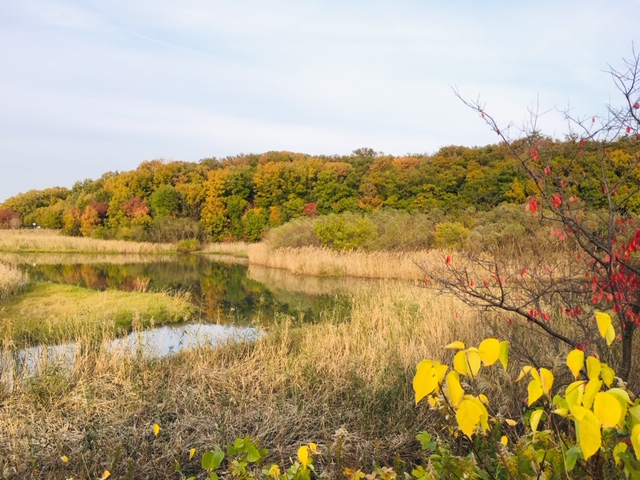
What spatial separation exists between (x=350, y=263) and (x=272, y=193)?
739 inches

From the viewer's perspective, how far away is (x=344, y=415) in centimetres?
351

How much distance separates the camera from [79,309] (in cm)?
945

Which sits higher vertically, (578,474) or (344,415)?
(578,474)

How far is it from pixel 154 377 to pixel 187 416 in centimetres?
103

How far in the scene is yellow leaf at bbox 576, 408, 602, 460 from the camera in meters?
0.74

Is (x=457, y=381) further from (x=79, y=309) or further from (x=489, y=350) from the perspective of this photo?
(x=79, y=309)

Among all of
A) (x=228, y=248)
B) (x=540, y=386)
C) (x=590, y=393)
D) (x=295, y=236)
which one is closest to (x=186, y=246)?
(x=228, y=248)

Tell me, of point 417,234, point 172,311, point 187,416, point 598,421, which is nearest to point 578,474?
point 598,421

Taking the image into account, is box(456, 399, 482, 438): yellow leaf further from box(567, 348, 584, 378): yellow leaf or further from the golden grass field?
the golden grass field

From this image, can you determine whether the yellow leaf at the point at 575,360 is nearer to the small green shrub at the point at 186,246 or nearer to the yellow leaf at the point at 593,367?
the yellow leaf at the point at 593,367

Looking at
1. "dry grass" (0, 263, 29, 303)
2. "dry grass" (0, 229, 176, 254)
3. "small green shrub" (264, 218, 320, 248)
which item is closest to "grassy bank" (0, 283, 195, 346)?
"dry grass" (0, 263, 29, 303)

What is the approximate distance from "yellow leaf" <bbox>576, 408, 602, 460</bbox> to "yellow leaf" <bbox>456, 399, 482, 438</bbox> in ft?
0.49

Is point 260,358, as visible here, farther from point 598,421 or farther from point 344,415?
point 598,421

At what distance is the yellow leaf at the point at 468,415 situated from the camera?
82 centimetres
